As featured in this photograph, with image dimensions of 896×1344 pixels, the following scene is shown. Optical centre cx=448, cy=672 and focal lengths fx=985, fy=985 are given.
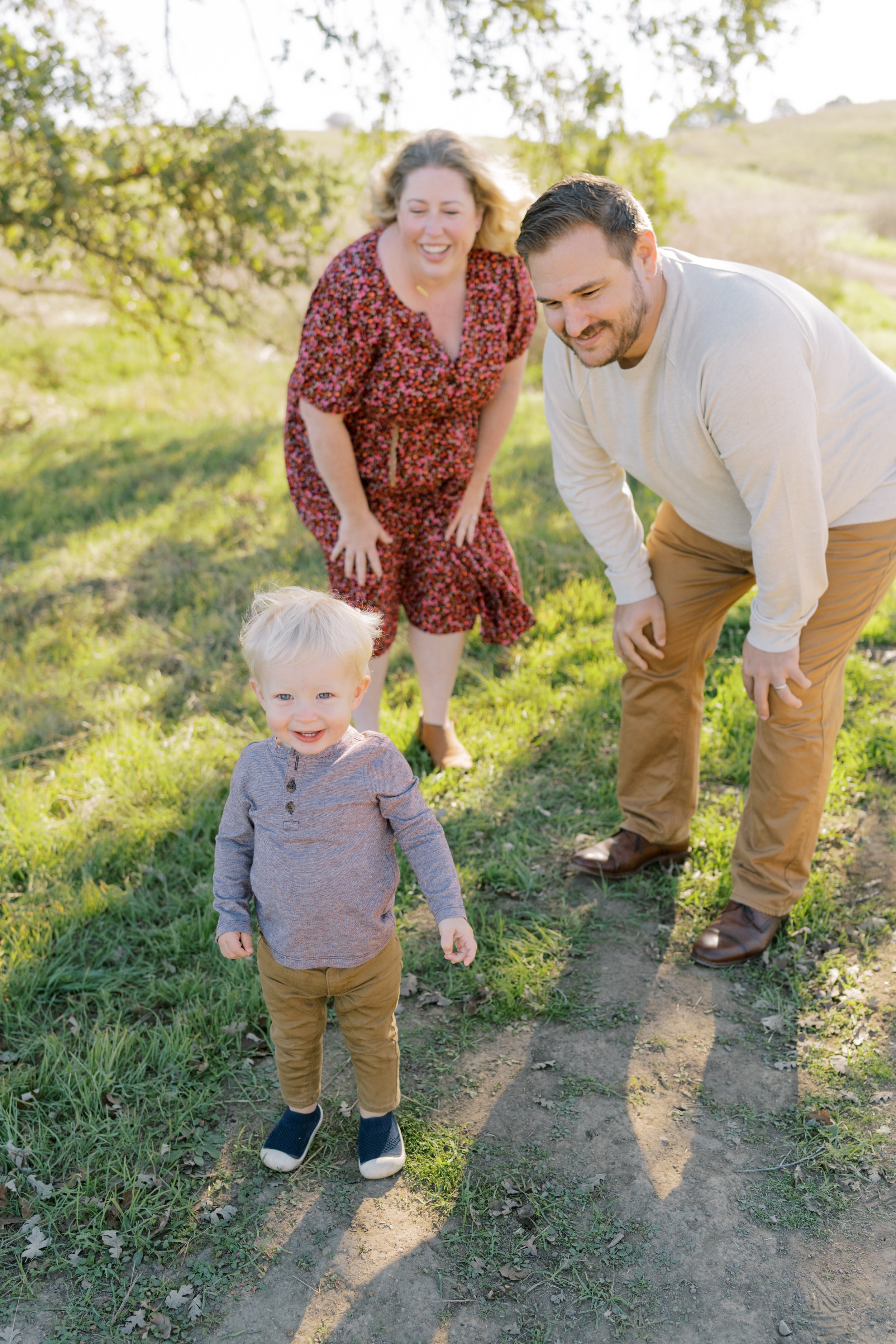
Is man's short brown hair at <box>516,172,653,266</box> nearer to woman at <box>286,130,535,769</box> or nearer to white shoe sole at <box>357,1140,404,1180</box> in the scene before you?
woman at <box>286,130,535,769</box>

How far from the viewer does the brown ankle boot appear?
4320 mm

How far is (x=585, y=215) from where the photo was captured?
250 cm

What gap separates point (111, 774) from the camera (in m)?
4.31

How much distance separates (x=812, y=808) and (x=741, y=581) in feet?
2.59

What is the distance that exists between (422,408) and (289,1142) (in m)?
2.50

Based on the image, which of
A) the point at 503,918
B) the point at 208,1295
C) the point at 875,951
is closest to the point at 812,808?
the point at 875,951

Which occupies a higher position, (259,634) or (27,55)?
(27,55)

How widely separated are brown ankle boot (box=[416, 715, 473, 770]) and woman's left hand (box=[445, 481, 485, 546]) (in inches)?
33.1

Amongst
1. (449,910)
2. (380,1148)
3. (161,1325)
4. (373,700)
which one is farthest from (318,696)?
(373,700)

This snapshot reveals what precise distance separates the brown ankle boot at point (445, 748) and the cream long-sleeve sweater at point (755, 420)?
1544 millimetres

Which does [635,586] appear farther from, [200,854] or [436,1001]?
[200,854]

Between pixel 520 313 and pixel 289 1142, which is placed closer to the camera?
pixel 289 1142

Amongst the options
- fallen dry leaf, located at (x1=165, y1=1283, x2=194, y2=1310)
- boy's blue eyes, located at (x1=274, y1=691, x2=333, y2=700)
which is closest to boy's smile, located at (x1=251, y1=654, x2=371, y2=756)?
boy's blue eyes, located at (x1=274, y1=691, x2=333, y2=700)

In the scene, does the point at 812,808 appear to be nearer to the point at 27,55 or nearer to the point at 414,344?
the point at 414,344
